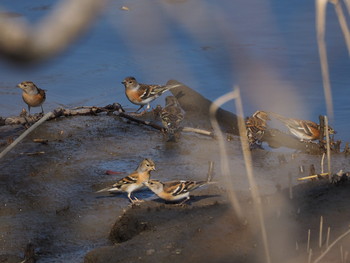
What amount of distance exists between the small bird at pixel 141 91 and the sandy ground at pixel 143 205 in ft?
3.68

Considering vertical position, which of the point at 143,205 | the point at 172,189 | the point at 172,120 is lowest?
the point at 143,205

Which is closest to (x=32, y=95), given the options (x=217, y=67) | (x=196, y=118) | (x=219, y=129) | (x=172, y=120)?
(x=172, y=120)

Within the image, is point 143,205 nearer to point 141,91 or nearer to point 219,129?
point 219,129

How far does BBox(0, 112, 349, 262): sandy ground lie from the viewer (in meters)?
5.07

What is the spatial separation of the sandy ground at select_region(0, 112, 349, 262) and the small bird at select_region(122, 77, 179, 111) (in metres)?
1.12

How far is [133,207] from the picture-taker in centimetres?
700

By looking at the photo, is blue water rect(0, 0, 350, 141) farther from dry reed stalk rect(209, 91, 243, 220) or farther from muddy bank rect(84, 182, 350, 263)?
dry reed stalk rect(209, 91, 243, 220)

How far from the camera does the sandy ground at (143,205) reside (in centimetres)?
507

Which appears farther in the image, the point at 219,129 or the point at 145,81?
the point at 145,81

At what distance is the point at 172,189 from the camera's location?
722cm

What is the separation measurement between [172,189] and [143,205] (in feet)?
1.09

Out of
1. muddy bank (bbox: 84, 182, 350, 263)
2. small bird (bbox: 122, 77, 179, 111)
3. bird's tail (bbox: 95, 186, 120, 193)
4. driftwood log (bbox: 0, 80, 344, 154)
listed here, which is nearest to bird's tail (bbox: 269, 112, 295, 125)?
driftwood log (bbox: 0, 80, 344, 154)

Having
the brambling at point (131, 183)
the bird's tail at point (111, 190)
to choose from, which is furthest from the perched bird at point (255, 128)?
the bird's tail at point (111, 190)

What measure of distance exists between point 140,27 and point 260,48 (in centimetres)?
989
